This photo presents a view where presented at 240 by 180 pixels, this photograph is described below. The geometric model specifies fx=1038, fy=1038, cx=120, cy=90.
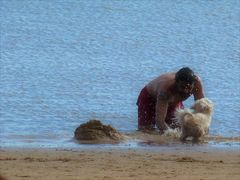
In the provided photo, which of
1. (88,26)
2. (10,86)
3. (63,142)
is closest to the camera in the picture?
(63,142)

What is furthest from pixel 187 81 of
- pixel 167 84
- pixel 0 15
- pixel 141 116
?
pixel 0 15

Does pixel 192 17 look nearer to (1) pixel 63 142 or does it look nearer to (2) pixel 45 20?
(2) pixel 45 20

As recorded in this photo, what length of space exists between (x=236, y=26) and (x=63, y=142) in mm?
15059

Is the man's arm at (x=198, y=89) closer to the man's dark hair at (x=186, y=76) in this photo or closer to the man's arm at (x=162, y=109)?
the man's dark hair at (x=186, y=76)

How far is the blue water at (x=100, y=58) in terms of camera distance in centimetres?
1352

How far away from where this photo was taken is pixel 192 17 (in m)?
28.0

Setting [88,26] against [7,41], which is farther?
[88,26]

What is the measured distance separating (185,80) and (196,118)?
604 millimetres

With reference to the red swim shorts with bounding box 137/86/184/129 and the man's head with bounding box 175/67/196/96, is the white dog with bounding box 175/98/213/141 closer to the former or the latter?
the man's head with bounding box 175/67/196/96

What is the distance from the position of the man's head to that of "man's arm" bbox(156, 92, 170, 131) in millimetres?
266

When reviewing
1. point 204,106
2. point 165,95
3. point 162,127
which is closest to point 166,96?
point 165,95

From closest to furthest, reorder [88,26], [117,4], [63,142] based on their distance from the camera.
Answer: [63,142] → [88,26] → [117,4]

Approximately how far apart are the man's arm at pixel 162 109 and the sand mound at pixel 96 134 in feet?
2.26

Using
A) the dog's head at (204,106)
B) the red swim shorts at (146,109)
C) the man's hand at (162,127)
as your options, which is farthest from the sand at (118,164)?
the red swim shorts at (146,109)
